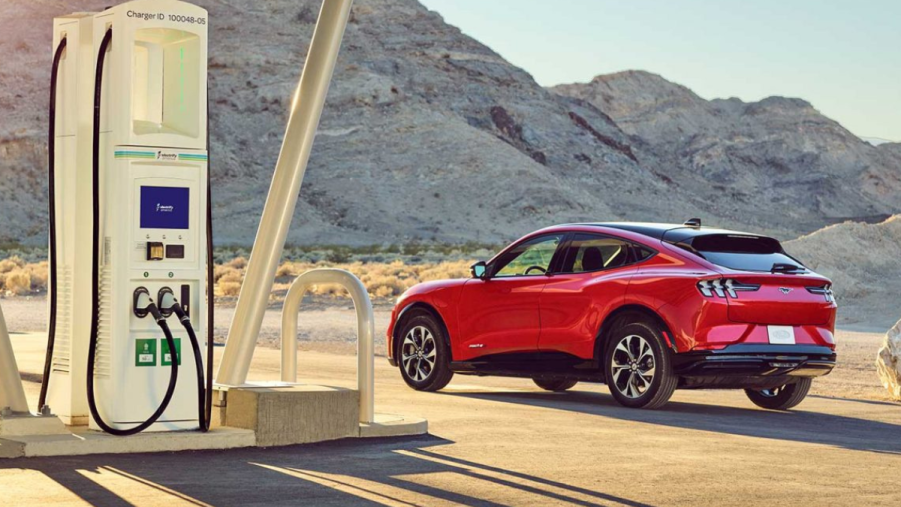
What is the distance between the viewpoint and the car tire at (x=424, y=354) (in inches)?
646

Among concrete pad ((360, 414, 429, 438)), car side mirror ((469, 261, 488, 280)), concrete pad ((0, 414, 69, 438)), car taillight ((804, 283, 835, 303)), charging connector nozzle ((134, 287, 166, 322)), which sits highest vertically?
car side mirror ((469, 261, 488, 280))

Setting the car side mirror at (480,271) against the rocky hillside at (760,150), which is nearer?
the car side mirror at (480,271)

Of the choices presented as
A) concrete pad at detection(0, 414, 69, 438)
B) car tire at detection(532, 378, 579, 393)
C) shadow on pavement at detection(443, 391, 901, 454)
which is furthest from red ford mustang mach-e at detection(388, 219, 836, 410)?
concrete pad at detection(0, 414, 69, 438)

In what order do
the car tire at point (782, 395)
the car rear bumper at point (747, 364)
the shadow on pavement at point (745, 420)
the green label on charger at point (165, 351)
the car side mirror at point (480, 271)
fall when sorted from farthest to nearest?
the car side mirror at point (480, 271) < the car tire at point (782, 395) < the car rear bumper at point (747, 364) < the shadow on pavement at point (745, 420) < the green label on charger at point (165, 351)

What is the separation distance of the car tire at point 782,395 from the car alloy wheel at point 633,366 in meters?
1.45

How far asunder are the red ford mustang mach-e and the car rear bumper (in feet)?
0.04

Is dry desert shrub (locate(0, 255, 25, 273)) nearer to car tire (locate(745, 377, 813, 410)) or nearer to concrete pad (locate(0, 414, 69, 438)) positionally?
car tire (locate(745, 377, 813, 410))

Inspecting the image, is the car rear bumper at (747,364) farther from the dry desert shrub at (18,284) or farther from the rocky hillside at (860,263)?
the dry desert shrub at (18,284)

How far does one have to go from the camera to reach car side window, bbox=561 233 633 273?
1520 centimetres

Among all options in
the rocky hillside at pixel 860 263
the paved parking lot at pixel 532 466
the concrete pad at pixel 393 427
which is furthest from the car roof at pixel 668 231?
the rocky hillside at pixel 860 263

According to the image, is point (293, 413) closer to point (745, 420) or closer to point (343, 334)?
point (745, 420)

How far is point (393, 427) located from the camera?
475 inches

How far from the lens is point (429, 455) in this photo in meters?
10.9

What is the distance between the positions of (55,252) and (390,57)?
372 feet
